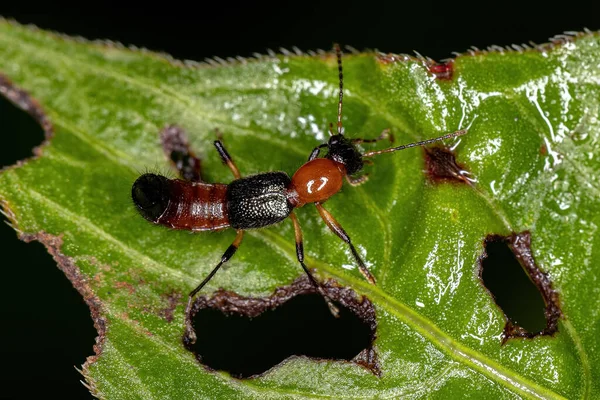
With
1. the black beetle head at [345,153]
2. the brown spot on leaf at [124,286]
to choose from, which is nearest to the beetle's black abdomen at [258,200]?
the black beetle head at [345,153]

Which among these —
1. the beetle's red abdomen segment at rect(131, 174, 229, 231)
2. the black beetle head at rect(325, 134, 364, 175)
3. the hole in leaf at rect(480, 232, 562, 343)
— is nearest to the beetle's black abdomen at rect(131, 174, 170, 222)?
the beetle's red abdomen segment at rect(131, 174, 229, 231)

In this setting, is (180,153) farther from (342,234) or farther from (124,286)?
(342,234)

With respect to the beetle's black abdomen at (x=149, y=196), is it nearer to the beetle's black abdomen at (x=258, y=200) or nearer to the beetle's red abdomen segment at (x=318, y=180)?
the beetle's black abdomen at (x=258, y=200)

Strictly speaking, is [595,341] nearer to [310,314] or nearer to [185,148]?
[310,314]

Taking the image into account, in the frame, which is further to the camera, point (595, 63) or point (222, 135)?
point (222, 135)

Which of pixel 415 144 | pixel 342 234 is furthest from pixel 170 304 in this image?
pixel 415 144

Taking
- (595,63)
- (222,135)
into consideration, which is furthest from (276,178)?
(595,63)
